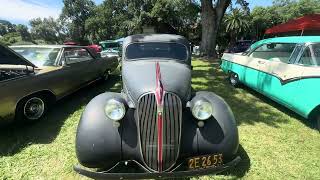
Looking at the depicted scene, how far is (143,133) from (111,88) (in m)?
5.51

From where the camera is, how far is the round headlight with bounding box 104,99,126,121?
10.8 feet

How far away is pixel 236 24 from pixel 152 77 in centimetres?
3849

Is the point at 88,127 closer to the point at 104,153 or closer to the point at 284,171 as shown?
the point at 104,153

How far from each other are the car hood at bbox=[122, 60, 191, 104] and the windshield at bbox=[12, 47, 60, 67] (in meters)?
2.60

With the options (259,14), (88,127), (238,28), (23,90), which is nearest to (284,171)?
(88,127)

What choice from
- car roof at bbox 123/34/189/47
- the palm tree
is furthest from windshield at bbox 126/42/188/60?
the palm tree

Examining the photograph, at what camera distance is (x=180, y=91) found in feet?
12.0

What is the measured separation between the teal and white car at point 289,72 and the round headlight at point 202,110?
2572 mm

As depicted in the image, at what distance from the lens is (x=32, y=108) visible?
5.40 meters

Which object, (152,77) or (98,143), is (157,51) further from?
(98,143)

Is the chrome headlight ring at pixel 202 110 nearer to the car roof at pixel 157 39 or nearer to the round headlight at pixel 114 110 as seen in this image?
the round headlight at pixel 114 110

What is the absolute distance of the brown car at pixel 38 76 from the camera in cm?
479

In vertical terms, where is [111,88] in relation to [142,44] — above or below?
below

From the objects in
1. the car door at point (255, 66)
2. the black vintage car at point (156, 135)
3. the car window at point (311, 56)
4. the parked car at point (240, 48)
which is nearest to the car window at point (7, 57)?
the black vintage car at point (156, 135)
